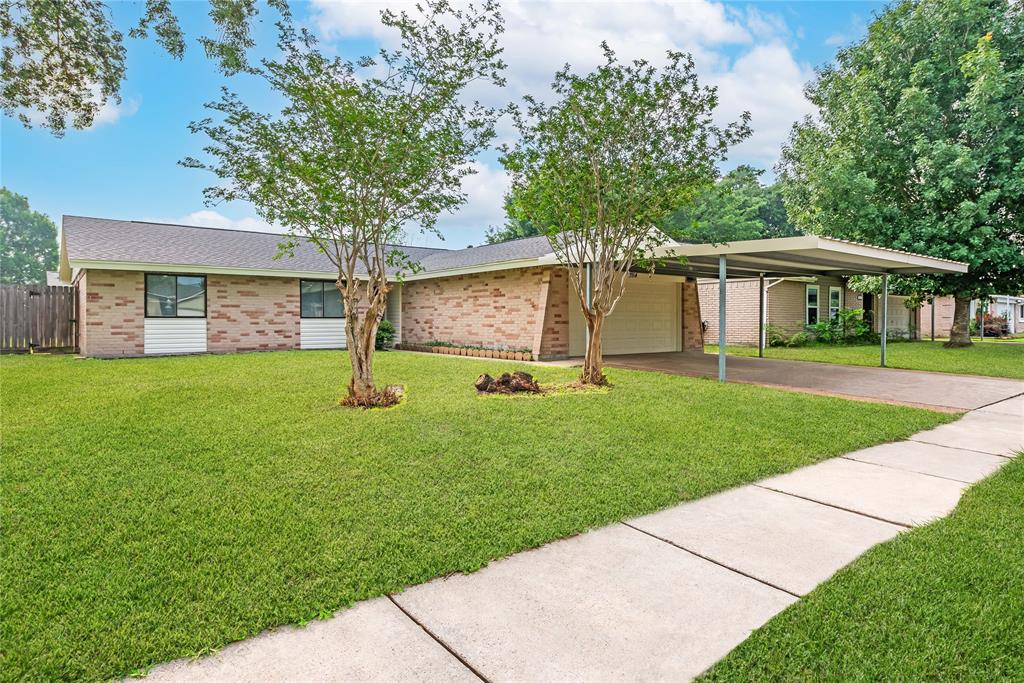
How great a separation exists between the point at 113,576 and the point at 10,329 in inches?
686

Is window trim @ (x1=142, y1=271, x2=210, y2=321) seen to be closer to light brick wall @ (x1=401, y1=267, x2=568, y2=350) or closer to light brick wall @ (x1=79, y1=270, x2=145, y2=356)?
light brick wall @ (x1=79, y1=270, x2=145, y2=356)

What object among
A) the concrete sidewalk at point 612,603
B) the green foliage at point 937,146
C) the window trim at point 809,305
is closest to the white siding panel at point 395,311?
the green foliage at point 937,146

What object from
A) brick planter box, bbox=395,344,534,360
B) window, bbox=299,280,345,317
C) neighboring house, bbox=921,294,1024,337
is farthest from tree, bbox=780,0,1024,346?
window, bbox=299,280,345,317

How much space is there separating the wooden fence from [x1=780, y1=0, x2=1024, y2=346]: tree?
24.0 metres

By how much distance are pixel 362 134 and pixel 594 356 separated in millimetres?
4760

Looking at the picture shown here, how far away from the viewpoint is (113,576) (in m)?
2.62

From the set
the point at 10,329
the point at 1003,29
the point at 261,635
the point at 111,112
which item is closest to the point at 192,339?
the point at 10,329

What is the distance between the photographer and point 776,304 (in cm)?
2003

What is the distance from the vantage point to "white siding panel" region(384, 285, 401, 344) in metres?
19.1

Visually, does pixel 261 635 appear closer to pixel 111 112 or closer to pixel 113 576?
pixel 113 576

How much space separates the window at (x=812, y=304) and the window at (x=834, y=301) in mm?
1034

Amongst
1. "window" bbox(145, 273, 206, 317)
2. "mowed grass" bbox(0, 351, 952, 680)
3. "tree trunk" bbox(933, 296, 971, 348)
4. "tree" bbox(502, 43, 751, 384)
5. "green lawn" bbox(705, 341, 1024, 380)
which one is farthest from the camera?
"tree trunk" bbox(933, 296, 971, 348)

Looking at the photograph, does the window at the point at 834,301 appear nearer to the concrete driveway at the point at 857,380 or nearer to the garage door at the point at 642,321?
the garage door at the point at 642,321

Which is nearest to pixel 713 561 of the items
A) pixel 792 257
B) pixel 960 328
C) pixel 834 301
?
pixel 792 257
